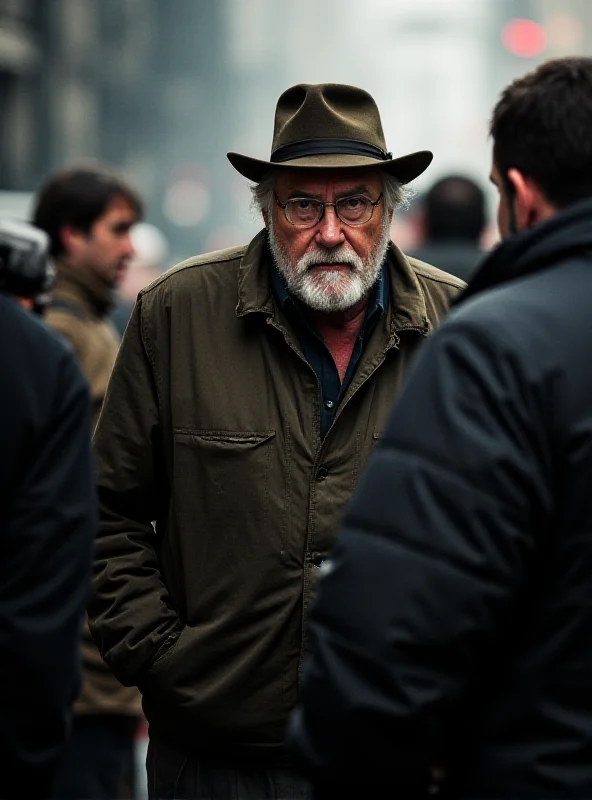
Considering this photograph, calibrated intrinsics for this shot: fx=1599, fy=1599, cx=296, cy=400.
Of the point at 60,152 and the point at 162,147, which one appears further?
the point at 162,147

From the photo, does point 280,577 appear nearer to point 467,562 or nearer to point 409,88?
point 467,562

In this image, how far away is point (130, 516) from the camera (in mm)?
4012

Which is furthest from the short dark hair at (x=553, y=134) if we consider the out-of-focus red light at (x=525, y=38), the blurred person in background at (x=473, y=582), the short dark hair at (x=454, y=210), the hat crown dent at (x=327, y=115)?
the out-of-focus red light at (x=525, y=38)

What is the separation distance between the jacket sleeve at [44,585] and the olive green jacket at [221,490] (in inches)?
37.9

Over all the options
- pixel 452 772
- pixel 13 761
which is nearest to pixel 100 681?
pixel 13 761

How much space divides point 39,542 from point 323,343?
139 cm

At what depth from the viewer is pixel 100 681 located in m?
5.35

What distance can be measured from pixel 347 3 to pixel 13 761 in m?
39.2

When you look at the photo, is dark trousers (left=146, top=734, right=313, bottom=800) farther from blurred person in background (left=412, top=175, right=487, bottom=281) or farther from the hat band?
blurred person in background (left=412, top=175, right=487, bottom=281)

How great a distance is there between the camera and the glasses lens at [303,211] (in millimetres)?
4090

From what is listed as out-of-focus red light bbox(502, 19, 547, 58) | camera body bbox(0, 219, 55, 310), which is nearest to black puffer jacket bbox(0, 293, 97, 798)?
camera body bbox(0, 219, 55, 310)

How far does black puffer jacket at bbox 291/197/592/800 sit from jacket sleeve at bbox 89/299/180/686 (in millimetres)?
1495

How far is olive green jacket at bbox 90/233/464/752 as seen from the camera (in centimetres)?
375

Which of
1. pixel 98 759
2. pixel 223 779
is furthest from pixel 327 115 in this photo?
pixel 98 759
